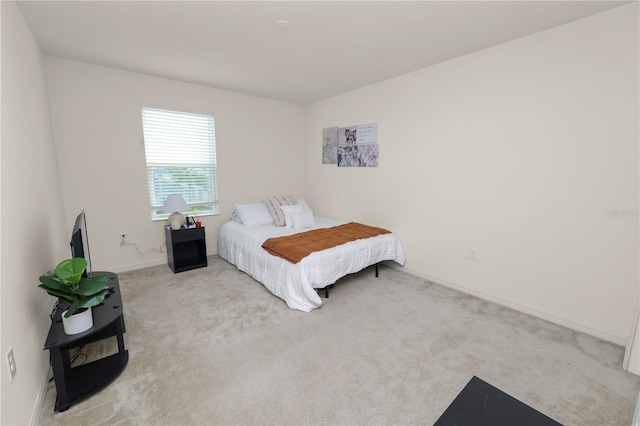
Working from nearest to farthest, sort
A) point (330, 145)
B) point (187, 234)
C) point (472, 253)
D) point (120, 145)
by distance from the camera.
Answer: point (472, 253)
point (120, 145)
point (187, 234)
point (330, 145)

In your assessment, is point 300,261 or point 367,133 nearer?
point 300,261

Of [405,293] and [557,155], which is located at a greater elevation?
[557,155]

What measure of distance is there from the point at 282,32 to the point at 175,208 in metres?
2.37

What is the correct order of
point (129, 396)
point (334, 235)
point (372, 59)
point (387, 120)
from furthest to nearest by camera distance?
point (387, 120)
point (334, 235)
point (372, 59)
point (129, 396)

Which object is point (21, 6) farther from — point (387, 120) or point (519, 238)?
point (519, 238)

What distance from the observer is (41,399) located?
164 centimetres

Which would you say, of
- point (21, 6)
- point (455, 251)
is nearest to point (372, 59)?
point (455, 251)

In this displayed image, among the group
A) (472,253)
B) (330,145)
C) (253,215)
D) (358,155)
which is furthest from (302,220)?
(472,253)

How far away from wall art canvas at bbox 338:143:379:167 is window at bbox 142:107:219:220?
76.1 inches

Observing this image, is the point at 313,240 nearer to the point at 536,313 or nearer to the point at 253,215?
the point at 253,215

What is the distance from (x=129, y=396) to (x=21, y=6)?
2.78m

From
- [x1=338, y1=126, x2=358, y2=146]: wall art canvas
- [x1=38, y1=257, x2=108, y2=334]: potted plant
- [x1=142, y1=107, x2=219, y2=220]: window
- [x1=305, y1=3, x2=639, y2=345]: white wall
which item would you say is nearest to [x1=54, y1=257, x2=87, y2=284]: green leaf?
[x1=38, y1=257, x2=108, y2=334]: potted plant

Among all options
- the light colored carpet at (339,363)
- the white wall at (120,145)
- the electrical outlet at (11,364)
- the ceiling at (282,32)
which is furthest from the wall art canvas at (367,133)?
the electrical outlet at (11,364)

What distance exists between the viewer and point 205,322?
8.26 feet
